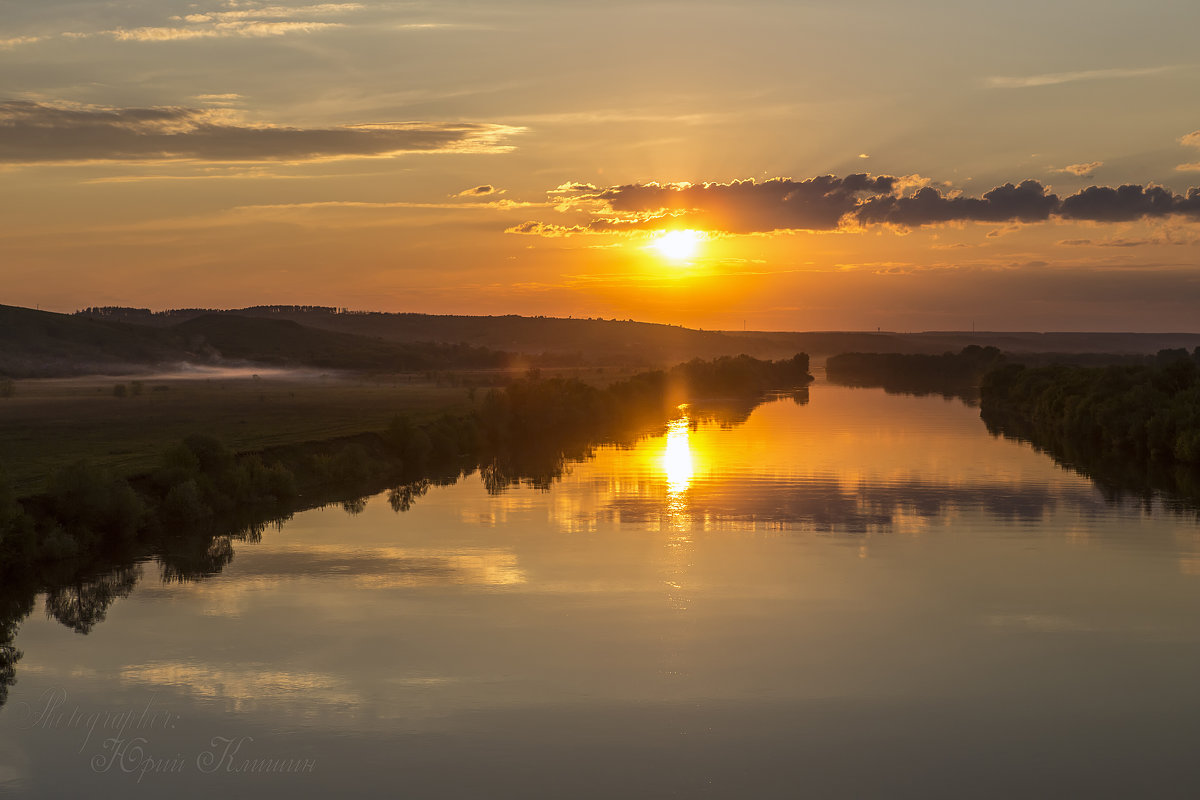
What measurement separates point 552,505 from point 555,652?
19.3 metres

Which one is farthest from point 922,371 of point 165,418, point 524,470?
point 165,418

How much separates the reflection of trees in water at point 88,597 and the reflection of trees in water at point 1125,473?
34567 millimetres

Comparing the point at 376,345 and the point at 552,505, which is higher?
the point at 376,345

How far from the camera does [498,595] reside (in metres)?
26.7

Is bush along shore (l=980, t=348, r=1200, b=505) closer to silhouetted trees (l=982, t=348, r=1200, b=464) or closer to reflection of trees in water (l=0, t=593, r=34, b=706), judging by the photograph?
silhouetted trees (l=982, t=348, r=1200, b=464)

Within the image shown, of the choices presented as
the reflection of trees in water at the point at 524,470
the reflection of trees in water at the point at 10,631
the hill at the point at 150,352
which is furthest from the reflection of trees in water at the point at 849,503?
the hill at the point at 150,352

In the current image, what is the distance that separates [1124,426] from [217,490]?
46.9 m

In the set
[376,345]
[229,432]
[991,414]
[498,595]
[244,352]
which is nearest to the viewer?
[498,595]

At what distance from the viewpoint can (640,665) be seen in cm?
2109

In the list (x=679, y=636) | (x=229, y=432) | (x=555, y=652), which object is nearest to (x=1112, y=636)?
(x=679, y=636)

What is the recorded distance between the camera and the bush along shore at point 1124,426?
160ft

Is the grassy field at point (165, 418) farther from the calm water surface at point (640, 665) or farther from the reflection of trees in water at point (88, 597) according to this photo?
the calm water surface at point (640, 665)

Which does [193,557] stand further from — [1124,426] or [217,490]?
[1124,426]

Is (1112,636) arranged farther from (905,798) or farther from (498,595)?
(498,595)
